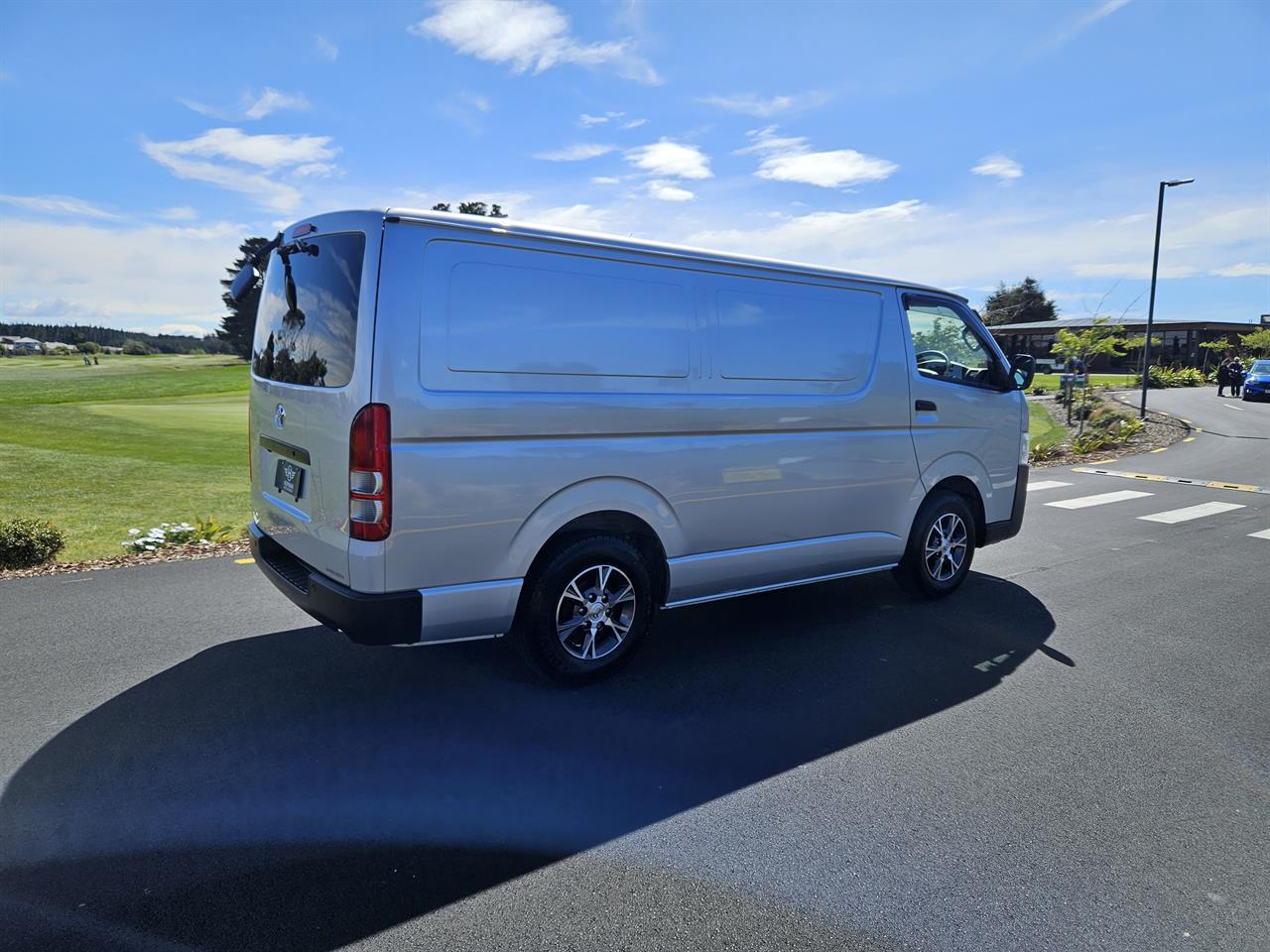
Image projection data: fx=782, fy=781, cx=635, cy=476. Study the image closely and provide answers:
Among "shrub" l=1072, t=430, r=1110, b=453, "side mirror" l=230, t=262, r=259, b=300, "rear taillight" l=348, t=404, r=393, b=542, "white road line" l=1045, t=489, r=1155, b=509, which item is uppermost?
"side mirror" l=230, t=262, r=259, b=300

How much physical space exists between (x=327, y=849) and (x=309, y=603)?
1239 millimetres

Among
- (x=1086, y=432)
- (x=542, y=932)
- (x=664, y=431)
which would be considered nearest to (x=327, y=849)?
(x=542, y=932)

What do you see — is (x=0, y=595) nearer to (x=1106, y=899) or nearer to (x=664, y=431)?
(x=664, y=431)

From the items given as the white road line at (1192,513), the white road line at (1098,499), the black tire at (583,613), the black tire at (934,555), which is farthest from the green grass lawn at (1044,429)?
the black tire at (583,613)

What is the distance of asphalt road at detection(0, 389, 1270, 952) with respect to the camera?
236cm

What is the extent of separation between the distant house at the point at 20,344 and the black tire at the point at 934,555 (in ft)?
120

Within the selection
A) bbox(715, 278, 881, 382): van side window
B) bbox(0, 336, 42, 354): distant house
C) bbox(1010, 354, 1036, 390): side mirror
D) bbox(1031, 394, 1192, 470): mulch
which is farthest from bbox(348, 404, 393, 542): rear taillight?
bbox(0, 336, 42, 354): distant house

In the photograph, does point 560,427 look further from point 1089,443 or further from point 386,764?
point 1089,443

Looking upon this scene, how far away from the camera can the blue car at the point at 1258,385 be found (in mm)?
29706

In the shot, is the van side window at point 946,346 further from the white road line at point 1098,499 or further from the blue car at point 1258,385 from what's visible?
the blue car at point 1258,385

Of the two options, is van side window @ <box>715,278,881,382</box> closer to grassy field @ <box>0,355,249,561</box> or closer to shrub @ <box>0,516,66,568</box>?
shrub @ <box>0,516,66,568</box>

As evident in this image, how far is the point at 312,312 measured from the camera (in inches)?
143

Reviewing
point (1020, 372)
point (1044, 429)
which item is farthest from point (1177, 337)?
point (1020, 372)

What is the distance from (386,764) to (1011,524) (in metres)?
4.86
